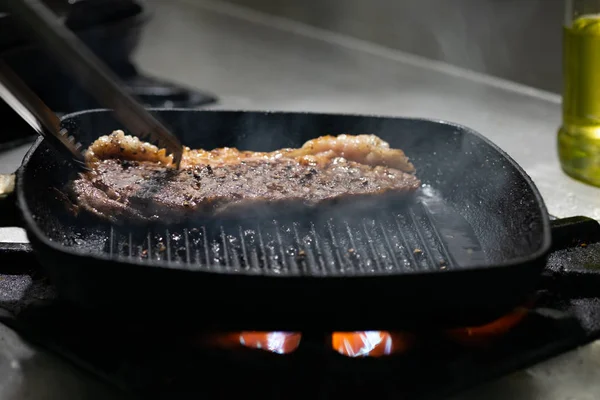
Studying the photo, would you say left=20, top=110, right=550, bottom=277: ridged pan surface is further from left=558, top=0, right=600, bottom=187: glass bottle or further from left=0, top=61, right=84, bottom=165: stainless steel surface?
left=558, top=0, right=600, bottom=187: glass bottle

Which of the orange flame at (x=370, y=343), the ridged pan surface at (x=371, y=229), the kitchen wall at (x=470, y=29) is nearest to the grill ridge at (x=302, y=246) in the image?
the ridged pan surface at (x=371, y=229)

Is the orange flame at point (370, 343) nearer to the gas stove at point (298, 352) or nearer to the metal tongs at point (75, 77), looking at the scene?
the gas stove at point (298, 352)

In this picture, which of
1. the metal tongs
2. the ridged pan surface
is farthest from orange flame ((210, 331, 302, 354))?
the metal tongs

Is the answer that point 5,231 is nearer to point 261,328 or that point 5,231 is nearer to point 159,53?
point 261,328

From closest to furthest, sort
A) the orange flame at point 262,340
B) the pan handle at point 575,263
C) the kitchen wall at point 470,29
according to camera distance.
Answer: the orange flame at point 262,340 < the pan handle at point 575,263 < the kitchen wall at point 470,29

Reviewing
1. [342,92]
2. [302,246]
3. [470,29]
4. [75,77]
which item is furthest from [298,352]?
[470,29]

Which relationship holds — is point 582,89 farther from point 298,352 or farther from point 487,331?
point 298,352

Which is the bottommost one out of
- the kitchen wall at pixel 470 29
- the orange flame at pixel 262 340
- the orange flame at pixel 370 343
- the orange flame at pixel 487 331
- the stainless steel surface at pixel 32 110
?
the kitchen wall at pixel 470 29
